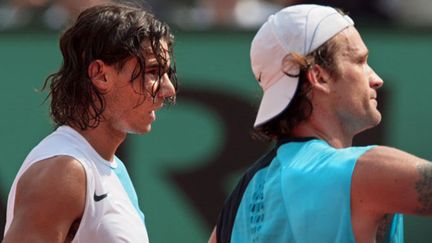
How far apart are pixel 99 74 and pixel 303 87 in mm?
670

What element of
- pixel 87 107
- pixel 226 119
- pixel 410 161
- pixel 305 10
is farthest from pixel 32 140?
pixel 410 161

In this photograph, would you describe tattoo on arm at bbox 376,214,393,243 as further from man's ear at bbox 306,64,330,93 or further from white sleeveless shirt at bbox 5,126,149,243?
white sleeveless shirt at bbox 5,126,149,243

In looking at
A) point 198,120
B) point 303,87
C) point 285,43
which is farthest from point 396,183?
point 198,120

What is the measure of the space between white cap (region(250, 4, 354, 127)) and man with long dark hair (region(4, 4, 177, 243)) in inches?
15.8

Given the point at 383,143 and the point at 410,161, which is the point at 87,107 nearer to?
the point at 410,161

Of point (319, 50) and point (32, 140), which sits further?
point (32, 140)

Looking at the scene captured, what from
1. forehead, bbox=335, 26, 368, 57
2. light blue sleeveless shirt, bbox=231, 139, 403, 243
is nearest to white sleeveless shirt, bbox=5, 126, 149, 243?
light blue sleeveless shirt, bbox=231, 139, 403, 243

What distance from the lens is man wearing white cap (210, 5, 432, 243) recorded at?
283 centimetres

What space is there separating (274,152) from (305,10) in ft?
1.41

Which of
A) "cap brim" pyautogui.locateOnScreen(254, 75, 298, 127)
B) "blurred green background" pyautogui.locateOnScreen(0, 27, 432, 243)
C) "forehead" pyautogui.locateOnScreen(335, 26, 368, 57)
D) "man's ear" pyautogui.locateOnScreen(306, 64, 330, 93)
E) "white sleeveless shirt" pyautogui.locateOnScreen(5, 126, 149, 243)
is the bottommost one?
"blurred green background" pyautogui.locateOnScreen(0, 27, 432, 243)

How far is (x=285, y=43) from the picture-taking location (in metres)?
3.28

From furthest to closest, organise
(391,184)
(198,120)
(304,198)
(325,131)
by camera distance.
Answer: (198,120) → (325,131) → (304,198) → (391,184)

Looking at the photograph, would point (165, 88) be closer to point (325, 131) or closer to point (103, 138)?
point (103, 138)

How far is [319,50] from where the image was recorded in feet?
10.6
